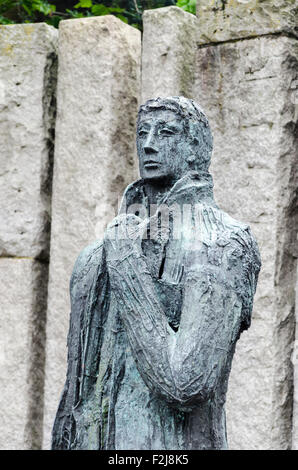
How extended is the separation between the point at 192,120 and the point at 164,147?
0.14 meters

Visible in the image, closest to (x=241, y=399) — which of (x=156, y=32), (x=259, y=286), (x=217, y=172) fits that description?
(x=259, y=286)

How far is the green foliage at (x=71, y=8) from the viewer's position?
21.7 feet

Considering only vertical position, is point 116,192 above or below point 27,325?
above

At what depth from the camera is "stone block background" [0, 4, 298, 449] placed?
5504 mm

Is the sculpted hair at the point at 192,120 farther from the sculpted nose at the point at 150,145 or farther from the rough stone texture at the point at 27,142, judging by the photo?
the rough stone texture at the point at 27,142

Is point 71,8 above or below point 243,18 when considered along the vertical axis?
above

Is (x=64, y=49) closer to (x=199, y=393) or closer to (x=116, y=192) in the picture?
(x=116, y=192)

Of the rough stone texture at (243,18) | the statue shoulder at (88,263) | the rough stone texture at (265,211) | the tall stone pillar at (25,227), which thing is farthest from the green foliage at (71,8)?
the statue shoulder at (88,263)

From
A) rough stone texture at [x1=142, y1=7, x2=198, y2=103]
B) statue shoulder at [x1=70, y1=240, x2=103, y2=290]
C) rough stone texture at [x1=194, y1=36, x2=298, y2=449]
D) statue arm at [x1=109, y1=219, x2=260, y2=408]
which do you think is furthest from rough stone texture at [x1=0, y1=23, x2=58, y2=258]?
statue arm at [x1=109, y1=219, x2=260, y2=408]

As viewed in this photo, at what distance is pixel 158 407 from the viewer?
3.80 metres

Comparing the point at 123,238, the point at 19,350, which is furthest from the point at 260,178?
the point at 123,238

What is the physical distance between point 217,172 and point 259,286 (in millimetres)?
617

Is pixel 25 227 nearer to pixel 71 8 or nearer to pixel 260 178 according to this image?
pixel 260 178

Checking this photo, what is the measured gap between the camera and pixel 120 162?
228 inches
